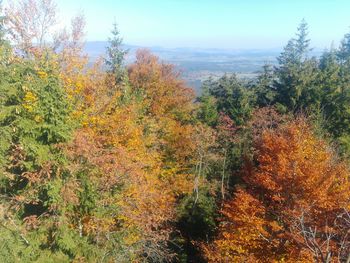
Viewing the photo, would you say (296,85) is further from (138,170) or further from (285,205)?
(138,170)

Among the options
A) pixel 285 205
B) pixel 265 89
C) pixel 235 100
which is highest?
pixel 265 89

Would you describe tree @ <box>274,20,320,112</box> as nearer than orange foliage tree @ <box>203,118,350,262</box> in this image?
No

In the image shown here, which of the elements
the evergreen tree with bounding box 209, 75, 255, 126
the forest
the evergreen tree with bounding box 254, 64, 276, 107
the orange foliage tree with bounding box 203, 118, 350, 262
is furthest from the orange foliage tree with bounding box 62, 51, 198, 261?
the evergreen tree with bounding box 254, 64, 276, 107

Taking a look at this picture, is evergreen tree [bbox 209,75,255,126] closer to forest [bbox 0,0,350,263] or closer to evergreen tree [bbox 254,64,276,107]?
forest [bbox 0,0,350,263]

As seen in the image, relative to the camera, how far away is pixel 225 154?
32.2 meters

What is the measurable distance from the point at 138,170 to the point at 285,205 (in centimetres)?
933

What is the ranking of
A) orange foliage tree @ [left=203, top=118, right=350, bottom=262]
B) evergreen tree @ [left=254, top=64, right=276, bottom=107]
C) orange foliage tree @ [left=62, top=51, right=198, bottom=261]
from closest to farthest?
orange foliage tree @ [left=62, top=51, right=198, bottom=261], orange foliage tree @ [left=203, top=118, right=350, bottom=262], evergreen tree @ [left=254, top=64, right=276, bottom=107]

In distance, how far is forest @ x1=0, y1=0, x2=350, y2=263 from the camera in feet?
43.8

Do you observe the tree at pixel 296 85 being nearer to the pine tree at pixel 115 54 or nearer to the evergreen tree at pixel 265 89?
the evergreen tree at pixel 265 89

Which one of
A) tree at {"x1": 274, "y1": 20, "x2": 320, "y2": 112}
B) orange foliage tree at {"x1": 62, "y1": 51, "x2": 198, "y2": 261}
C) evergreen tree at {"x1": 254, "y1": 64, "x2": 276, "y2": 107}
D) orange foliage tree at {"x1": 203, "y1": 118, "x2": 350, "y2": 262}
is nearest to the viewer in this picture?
orange foliage tree at {"x1": 62, "y1": 51, "x2": 198, "y2": 261}

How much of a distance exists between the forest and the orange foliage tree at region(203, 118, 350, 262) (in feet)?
0.30

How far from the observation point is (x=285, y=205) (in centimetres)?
2125

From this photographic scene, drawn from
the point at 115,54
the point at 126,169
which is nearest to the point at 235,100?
the point at 115,54

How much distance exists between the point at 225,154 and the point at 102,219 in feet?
61.5
